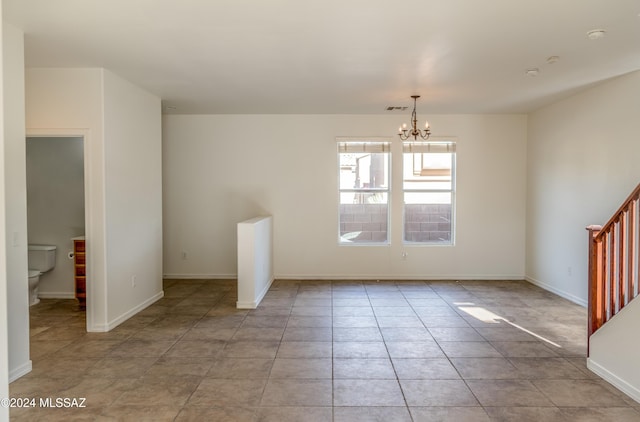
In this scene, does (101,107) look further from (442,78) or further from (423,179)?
(423,179)

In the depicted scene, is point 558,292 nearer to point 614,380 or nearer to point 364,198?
point 614,380

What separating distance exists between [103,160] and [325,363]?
9.73 ft

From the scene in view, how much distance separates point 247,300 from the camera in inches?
201

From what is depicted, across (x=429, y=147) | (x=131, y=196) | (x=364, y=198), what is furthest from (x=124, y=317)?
(x=429, y=147)

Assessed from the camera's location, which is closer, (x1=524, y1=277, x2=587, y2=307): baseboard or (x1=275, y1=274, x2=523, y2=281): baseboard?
(x1=524, y1=277, x2=587, y2=307): baseboard

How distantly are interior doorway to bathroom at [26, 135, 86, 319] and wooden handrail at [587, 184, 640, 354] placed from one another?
231 inches

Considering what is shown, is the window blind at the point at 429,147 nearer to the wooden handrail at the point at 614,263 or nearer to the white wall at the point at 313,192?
the white wall at the point at 313,192

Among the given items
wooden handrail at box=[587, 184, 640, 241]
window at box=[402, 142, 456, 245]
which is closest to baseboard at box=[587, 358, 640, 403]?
wooden handrail at box=[587, 184, 640, 241]

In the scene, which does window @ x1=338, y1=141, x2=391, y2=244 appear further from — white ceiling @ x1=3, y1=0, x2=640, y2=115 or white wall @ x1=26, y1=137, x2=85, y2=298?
white wall @ x1=26, y1=137, x2=85, y2=298

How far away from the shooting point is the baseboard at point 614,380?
282cm

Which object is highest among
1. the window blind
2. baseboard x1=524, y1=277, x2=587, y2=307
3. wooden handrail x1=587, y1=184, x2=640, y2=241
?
the window blind

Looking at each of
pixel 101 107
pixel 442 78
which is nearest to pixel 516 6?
pixel 442 78

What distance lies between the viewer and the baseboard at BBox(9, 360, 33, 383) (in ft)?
10.1

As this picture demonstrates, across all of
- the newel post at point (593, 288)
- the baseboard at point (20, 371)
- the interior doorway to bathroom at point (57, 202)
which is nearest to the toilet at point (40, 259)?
the interior doorway to bathroom at point (57, 202)
